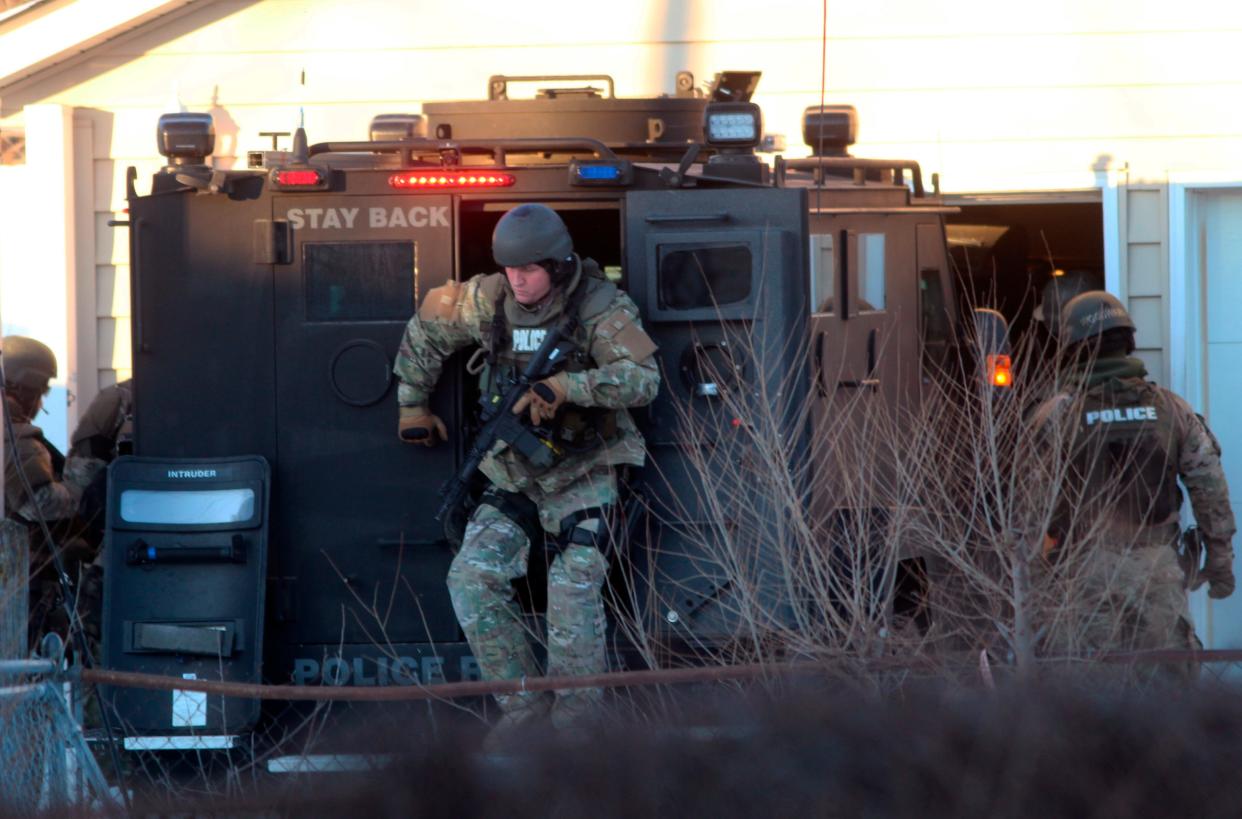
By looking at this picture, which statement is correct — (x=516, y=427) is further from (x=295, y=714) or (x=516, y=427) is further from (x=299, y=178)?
(x=295, y=714)

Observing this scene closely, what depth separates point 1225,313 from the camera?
8086mm

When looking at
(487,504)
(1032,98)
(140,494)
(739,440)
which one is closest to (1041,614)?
(739,440)

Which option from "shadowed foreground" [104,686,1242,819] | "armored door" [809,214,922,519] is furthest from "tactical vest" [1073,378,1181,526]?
"shadowed foreground" [104,686,1242,819]

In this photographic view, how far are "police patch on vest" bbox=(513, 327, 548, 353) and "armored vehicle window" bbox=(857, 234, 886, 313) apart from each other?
1435 mm

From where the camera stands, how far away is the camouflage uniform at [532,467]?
16.5 ft

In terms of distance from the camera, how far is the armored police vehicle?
5.23 meters

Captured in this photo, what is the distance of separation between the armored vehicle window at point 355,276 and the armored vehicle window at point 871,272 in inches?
70.1

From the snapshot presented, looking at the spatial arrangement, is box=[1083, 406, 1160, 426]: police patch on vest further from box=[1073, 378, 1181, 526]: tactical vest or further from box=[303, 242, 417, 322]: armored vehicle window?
box=[303, 242, 417, 322]: armored vehicle window

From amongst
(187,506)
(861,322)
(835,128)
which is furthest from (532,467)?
(835,128)

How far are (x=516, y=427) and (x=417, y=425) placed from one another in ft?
1.27

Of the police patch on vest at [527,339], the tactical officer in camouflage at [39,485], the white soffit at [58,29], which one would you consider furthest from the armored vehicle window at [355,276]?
the white soffit at [58,29]

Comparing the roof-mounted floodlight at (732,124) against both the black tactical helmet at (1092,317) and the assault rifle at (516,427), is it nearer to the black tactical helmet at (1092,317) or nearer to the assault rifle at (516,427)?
the assault rifle at (516,427)

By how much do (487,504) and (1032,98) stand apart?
436 centimetres

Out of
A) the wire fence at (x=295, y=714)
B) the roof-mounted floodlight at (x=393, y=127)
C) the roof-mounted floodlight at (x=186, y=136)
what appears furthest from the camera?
the roof-mounted floodlight at (x=393, y=127)
